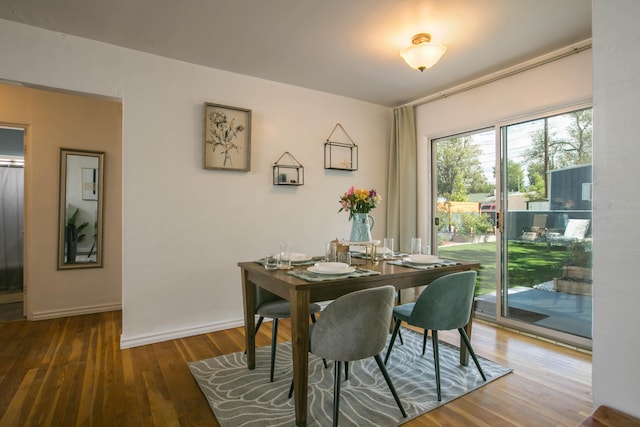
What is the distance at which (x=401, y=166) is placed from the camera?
4098mm

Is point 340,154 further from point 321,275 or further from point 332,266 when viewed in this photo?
point 321,275

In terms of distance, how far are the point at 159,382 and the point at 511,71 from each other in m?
3.79

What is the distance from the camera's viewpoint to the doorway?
3.93 m

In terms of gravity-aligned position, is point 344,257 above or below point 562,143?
below

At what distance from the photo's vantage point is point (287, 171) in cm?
360

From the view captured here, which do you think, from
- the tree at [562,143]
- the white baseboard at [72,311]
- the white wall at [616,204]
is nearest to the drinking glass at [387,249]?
the tree at [562,143]

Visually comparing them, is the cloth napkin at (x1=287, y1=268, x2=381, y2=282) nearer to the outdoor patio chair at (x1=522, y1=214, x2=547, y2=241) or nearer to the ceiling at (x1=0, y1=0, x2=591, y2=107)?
the ceiling at (x1=0, y1=0, x2=591, y2=107)

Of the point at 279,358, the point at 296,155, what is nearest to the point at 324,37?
→ the point at 296,155

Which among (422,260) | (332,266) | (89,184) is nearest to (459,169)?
(422,260)

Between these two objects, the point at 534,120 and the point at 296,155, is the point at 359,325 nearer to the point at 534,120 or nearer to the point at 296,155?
the point at 296,155

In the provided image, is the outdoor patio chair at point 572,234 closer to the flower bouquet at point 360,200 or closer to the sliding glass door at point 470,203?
the sliding glass door at point 470,203

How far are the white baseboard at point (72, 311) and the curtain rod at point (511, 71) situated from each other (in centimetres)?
416

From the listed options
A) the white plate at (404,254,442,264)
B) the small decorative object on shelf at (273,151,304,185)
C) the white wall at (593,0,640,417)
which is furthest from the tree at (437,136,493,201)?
the white wall at (593,0,640,417)

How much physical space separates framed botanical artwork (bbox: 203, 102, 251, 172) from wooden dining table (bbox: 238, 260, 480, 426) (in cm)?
133
